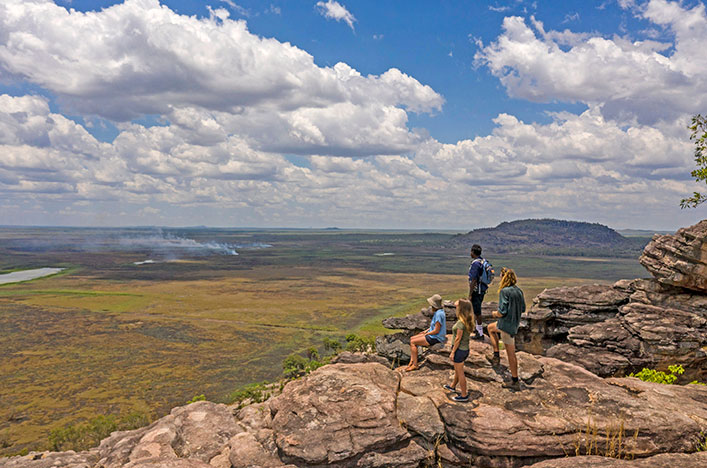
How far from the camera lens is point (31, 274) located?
13825cm

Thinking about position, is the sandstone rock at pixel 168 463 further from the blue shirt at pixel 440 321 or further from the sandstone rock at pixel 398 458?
the blue shirt at pixel 440 321

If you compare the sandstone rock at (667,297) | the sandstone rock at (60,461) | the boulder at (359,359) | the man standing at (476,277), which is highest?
the man standing at (476,277)

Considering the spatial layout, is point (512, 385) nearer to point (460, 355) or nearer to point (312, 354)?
point (460, 355)

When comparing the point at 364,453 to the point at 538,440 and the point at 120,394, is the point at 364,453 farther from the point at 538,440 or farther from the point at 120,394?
the point at 120,394

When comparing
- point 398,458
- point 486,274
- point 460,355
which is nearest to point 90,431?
point 398,458

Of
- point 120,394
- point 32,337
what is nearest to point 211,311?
point 32,337

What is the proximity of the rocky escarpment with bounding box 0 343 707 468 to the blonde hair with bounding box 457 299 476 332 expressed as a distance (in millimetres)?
2488

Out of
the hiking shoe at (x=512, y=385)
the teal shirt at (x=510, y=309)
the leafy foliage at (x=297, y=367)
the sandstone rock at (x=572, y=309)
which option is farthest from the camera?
the leafy foliage at (x=297, y=367)

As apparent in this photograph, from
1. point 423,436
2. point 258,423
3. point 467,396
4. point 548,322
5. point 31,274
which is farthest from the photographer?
point 31,274

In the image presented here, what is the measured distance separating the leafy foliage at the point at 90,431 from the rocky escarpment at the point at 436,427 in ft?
49.9

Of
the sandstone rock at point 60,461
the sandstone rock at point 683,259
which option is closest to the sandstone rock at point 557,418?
the sandstone rock at point 683,259

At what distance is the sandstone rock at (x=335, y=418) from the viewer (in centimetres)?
1087

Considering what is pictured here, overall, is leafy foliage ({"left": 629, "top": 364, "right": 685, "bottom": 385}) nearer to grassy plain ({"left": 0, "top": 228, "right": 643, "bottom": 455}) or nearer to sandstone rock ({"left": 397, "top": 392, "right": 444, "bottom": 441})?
sandstone rock ({"left": 397, "top": 392, "right": 444, "bottom": 441})

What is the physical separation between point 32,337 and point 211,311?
1069 inches
